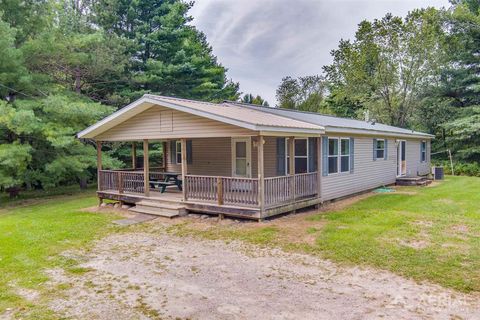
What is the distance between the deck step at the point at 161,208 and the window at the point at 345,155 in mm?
5704

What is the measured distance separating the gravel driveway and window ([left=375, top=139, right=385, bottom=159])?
9.77 m

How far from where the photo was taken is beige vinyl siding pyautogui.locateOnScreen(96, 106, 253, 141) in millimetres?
9258

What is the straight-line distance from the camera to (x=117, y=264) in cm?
627

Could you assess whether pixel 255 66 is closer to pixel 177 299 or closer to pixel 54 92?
pixel 54 92

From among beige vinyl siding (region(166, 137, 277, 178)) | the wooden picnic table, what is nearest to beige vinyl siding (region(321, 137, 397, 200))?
beige vinyl siding (region(166, 137, 277, 178))

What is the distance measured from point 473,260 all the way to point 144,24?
21.1 meters

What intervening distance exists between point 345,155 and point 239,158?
3751 millimetres

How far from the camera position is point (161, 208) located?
1058 centimetres

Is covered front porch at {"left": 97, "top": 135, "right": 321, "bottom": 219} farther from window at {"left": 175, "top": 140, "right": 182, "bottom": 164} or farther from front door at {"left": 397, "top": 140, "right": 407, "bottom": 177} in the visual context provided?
front door at {"left": 397, "top": 140, "right": 407, "bottom": 177}

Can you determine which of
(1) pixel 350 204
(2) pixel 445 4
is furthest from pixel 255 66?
(1) pixel 350 204

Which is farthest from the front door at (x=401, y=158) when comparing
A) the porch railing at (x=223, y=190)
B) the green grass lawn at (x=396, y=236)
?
the porch railing at (x=223, y=190)

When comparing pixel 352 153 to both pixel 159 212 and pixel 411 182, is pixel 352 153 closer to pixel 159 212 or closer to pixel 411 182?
pixel 411 182

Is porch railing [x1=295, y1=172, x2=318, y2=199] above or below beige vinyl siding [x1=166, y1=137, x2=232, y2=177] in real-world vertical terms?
below

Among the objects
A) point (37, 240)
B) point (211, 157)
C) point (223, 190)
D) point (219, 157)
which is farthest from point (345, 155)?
point (37, 240)
